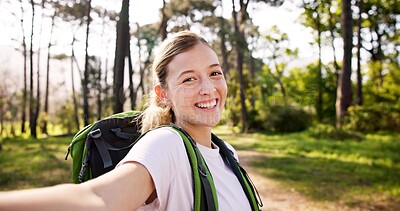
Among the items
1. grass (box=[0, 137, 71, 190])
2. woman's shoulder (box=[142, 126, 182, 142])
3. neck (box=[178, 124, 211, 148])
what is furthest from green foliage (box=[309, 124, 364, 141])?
woman's shoulder (box=[142, 126, 182, 142])

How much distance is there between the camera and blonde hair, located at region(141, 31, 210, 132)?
1291 mm

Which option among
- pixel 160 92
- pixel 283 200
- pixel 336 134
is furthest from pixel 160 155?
pixel 336 134

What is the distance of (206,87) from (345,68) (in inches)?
469

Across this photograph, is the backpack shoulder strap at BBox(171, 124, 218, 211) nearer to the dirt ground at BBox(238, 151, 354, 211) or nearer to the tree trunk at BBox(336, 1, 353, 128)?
the dirt ground at BBox(238, 151, 354, 211)

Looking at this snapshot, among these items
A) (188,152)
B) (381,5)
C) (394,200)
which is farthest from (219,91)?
(381,5)

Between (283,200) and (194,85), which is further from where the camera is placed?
(283,200)

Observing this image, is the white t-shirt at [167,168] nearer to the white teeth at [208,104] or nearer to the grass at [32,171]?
the white teeth at [208,104]

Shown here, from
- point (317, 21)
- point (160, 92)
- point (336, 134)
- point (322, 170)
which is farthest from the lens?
point (317, 21)

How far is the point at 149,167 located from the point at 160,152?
0.07 meters

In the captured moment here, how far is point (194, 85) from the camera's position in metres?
1.29

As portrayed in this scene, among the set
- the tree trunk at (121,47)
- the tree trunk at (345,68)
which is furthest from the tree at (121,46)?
the tree trunk at (345,68)

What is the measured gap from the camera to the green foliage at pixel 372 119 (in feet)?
39.0

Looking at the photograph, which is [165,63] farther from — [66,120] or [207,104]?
[66,120]

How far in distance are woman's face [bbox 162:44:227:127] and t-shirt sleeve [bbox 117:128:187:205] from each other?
26 cm
